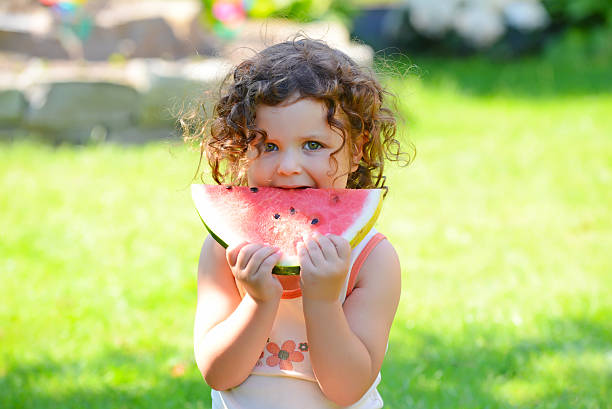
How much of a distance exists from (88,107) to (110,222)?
2443 millimetres

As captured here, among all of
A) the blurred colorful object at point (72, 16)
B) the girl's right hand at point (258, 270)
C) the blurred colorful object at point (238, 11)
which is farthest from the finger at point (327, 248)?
the blurred colorful object at point (72, 16)

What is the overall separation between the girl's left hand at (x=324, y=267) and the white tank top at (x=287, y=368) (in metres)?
0.24

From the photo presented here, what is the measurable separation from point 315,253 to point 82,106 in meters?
6.38

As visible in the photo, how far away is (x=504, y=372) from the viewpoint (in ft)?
12.3

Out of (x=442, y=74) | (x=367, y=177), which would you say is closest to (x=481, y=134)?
(x=442, y=74)

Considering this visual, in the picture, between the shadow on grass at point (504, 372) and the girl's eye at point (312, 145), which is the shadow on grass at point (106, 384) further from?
the girl's eye at point (312, 145)

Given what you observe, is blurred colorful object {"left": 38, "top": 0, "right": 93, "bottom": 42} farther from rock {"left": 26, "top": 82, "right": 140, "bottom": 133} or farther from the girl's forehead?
the girl's forehead

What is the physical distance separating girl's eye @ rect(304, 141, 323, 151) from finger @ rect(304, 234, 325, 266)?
1.05ft

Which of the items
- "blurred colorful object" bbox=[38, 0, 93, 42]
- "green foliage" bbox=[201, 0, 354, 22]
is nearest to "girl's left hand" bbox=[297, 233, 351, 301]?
"green foliage" bbox=[201, 0, 354, 22]

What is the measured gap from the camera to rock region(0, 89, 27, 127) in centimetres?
759

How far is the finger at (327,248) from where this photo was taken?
78.0 inches

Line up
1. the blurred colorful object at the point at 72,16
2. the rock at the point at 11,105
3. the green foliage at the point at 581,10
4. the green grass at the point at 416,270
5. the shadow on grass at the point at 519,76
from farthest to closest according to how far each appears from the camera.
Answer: the green foliage at the point at 581,10 → the shadow on grass at the point at 519,76 → the blurred colorful object at the point at 72,16 → the rock at the point at 11,105 → the green grass at the point at 416,270

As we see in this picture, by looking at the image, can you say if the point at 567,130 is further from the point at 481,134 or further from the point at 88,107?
the point at 88,107

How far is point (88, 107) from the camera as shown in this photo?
309 inches
